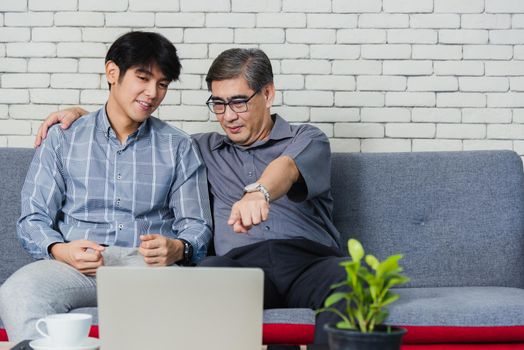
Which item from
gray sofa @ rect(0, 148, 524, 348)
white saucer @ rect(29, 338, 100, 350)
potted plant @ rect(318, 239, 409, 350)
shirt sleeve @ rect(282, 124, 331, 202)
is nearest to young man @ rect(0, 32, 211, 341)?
gray sofa @ rect(0, 148, 524, 348)

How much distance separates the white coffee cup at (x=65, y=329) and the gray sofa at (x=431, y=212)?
1314 mm

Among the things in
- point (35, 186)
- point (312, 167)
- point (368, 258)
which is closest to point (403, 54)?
point (312, 167)

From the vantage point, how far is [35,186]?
9.32 ft

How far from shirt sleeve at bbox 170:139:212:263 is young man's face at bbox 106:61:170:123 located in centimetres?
21

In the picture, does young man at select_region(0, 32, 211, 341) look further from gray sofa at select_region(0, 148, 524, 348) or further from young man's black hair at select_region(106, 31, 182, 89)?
gray sofa at select_region(0, 148, 524, 348)

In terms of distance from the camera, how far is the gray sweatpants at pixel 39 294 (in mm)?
→ 2389

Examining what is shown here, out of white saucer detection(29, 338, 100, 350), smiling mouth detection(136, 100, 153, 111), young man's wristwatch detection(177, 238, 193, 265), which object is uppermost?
smiling mouth detection(136, 100, 153, 111)

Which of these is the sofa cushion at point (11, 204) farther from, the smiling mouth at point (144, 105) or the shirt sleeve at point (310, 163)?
the shirt sleeve at point (310, 163)

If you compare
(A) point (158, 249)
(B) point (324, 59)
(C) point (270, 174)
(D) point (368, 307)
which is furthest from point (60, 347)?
(B) point (324, 59)

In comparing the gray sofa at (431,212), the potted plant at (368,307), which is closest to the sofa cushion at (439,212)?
the gray sofa at (431,212)

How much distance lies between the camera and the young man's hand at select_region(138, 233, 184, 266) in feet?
8.38

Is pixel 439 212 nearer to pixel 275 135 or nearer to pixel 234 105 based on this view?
pixel 275 135

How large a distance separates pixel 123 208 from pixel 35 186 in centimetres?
31

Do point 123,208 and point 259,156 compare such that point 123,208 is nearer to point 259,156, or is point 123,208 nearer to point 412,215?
point 259,156
